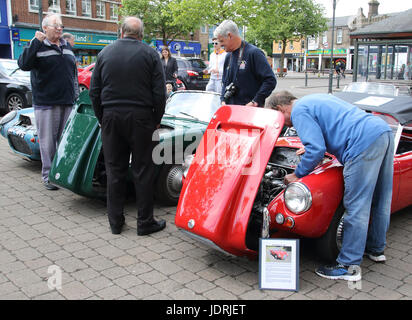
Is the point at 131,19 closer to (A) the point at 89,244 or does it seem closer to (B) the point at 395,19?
(A) the point at 89,244

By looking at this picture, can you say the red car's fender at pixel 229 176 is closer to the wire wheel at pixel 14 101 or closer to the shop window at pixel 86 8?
the wire wheel at pixel 14 101

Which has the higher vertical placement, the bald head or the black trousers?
the bald head

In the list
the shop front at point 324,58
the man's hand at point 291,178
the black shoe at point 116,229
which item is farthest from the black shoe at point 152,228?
the shop front at point 324,58

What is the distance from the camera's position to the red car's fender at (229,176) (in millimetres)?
3230

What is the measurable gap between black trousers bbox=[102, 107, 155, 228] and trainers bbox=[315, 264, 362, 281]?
1803 millimetres

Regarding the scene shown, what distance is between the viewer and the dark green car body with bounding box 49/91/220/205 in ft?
15.2

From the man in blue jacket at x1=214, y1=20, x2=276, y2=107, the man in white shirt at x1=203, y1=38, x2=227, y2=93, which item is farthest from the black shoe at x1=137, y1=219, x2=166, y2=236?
the man in white shirt at x1=203, y1=38, x2=227, y2=93

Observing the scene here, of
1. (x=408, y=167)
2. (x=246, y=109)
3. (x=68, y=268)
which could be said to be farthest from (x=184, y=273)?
(x=408, y=167)

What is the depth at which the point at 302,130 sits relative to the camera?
10.8 feet

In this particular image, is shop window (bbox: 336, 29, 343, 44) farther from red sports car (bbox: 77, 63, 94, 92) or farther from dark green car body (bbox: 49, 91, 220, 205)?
dark green car body (bbox: 49, 91, 220, 205)

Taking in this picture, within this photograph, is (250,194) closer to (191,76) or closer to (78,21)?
(191,76)

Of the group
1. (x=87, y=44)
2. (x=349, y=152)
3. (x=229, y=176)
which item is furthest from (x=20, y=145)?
(x=87, y=44)

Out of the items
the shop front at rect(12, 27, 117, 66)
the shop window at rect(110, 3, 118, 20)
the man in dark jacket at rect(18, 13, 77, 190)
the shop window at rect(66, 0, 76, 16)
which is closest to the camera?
the man in dark jacket at rect(18, 13, 77, 190)
